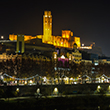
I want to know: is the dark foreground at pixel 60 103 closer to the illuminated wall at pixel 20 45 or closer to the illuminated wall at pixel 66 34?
the illuminated wall at pixel 20 45

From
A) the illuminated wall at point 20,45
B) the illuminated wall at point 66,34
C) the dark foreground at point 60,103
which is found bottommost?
the dark foreground at point 60,103

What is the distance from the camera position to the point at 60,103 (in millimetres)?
39719

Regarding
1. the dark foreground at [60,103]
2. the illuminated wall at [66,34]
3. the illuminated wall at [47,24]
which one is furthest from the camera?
the illuminated wall at [66,34]

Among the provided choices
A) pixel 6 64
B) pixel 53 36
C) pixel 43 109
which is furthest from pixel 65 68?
pixel 53 36

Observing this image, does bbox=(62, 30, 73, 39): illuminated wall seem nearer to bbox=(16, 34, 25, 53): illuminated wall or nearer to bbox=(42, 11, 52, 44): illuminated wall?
bbox=(42, 11, 52, 44): illuminated wall

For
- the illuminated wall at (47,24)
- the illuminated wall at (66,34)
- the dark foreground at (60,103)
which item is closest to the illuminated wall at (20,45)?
the illuminated wall at (47,24)

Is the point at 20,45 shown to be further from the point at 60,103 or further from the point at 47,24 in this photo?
the point at 60,103

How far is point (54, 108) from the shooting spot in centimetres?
3925

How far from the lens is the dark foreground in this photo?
3812 centimetres

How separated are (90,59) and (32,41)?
1254 cm

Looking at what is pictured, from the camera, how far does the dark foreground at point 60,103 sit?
125 feet

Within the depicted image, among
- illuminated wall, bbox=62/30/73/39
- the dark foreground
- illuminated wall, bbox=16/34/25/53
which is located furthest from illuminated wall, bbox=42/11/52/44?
the dark foreground

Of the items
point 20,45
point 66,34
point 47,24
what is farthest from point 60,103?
point 66,34

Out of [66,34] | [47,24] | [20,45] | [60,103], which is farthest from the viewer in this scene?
[66,34]
